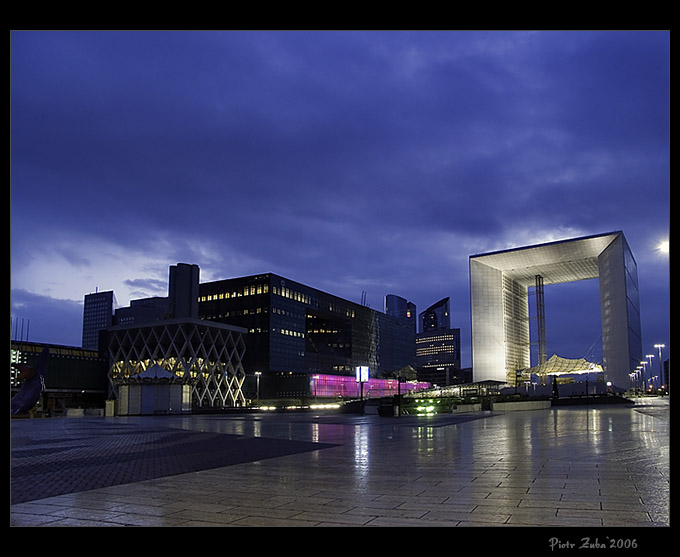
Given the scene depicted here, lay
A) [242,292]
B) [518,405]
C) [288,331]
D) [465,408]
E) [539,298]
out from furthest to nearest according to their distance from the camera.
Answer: [539,298] < [242,292] < [288,331] < [518,405] < [465,408]

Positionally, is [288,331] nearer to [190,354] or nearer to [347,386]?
[190,354]

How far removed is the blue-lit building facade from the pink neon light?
0.23m

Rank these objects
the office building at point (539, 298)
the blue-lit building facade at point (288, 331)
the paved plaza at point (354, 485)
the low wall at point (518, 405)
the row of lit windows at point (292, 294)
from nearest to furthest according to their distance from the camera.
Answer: the paved plaza at point (354, 485) → the low wall at point (518, 405) → the office building at point (539, 298) → the blue-lit building facade at point (288, 331) → the row of lit windows at point (292, 294)

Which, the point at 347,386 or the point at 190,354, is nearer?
the point at 190,354

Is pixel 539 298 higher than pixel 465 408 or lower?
higher

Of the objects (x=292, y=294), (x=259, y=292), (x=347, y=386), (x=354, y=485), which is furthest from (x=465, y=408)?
(x=347, y=386)

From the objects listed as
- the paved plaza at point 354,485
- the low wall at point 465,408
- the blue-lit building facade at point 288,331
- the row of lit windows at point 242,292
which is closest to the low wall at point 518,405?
the low wall at point 465,408

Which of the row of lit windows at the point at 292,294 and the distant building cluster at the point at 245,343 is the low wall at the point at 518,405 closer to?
the distant building cluster at the point at 245,343

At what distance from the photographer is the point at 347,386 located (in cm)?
13888

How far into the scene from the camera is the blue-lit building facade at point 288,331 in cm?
11862

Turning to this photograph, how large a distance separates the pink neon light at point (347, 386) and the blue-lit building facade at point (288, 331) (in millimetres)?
231

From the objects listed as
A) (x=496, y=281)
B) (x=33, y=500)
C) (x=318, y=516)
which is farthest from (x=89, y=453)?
(x=496, y=281)

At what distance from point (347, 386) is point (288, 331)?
24960 mm
